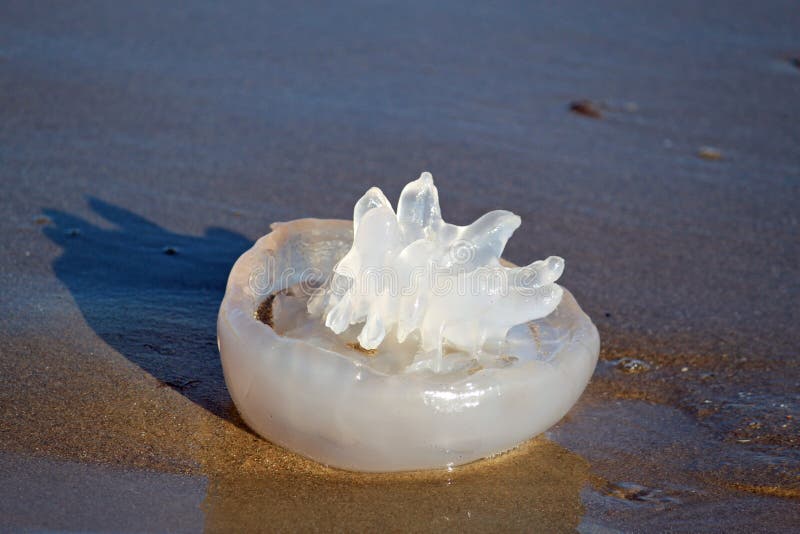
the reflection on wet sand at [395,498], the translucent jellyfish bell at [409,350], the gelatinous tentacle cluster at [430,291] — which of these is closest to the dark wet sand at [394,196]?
the reflection on wet sand at [395,498]

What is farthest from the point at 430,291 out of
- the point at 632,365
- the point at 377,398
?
A: the point at 632,365

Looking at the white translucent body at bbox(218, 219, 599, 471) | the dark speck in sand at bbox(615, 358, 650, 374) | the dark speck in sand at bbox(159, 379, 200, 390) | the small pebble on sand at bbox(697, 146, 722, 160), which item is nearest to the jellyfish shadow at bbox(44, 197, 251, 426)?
the dark speck in sand at bbox(159, 379, 200, 390)

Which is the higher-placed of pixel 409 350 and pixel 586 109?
pixel 586 109

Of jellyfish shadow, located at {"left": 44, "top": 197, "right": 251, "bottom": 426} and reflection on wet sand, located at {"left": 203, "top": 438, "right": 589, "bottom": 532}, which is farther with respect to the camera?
jellyfish shadow, located at {"left": 44, "top": 197, "right": 251, "bottom": 426}

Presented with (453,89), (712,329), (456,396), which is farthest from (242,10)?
(456,396)

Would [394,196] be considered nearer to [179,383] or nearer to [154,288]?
[154,288]

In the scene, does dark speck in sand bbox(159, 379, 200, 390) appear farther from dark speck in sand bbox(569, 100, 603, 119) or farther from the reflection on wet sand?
dark speck in sand bbox(569, 100, 603, 119)

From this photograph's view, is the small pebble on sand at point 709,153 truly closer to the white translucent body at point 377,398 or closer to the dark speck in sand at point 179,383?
the white translucent body at point 377,398
